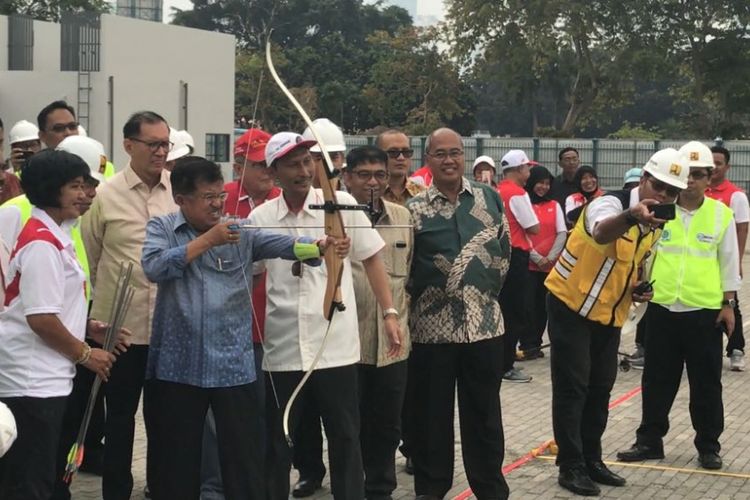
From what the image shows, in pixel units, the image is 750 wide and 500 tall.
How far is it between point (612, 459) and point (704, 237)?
1.55 m

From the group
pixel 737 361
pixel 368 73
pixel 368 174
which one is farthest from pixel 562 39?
pixel 368 174

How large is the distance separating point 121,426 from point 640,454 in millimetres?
3376

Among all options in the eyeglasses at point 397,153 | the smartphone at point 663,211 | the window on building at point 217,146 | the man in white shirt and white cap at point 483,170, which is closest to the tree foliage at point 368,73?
the window on building at point 217,146

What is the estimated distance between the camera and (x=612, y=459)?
768 cm

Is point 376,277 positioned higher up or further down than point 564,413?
higher up

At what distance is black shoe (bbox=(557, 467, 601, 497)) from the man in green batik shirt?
2.16 feet

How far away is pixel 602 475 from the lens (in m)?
7.04

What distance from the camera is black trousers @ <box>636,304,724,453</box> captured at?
24.6 ft

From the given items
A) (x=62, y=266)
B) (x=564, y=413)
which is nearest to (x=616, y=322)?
(x=564, y=413)

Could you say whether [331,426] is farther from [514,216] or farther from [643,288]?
[514,216]

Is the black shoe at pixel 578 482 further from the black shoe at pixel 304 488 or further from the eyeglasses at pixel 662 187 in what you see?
the eyeglasses at pixel 662 187

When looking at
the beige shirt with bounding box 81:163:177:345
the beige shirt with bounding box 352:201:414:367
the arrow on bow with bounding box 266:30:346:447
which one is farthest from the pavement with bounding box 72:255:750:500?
the arrow on bow with bounding box 266:30:346:447

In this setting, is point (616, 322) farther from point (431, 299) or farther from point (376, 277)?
point (376, 277)

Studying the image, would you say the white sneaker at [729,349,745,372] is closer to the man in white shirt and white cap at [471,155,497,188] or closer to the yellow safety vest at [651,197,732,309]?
the man in white shirt and white cap at [471,155,497,188]
